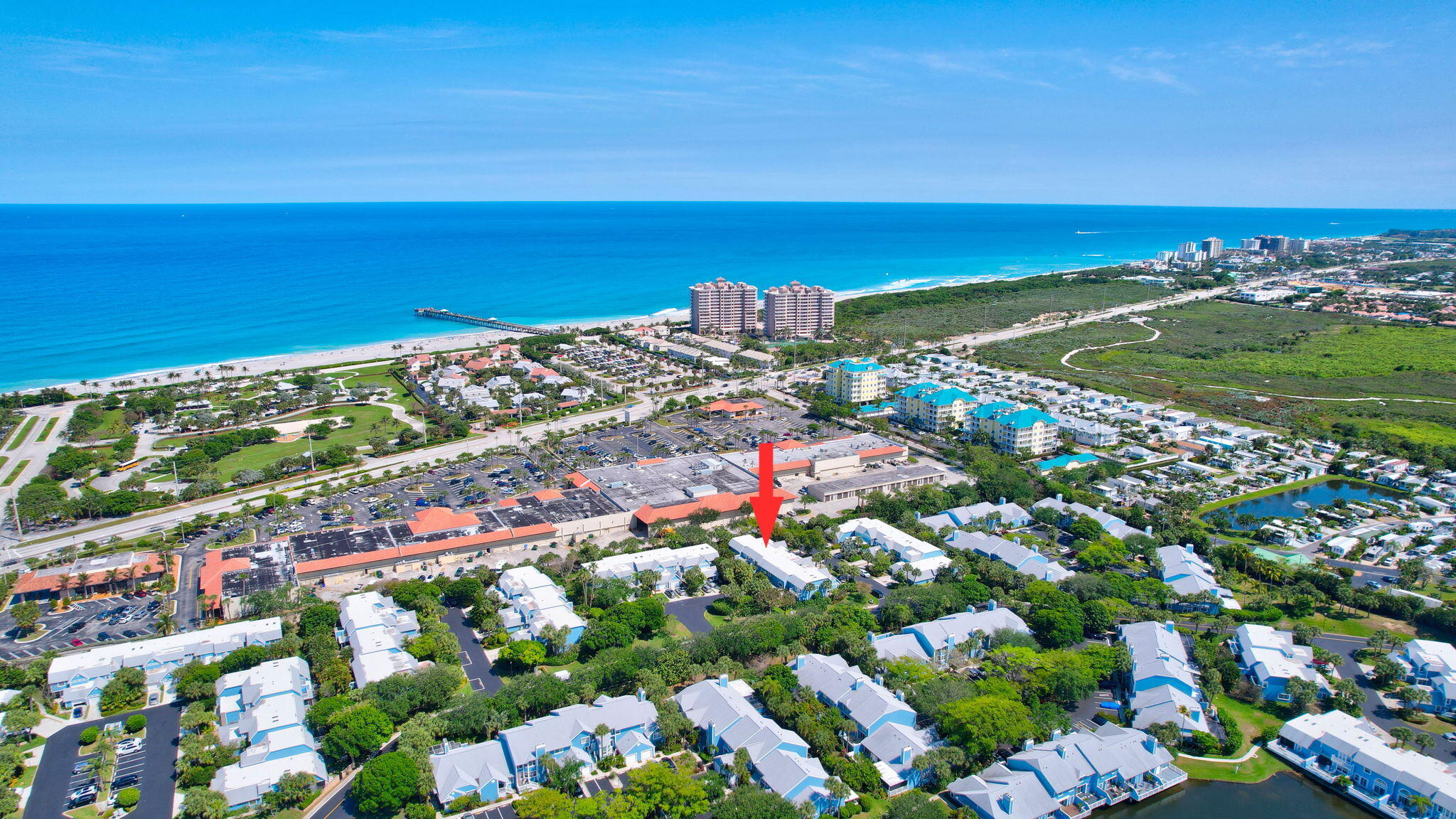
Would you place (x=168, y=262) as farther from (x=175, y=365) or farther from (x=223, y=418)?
(x=223, y=418)

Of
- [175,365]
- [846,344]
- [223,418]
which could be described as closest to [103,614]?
[223,418]

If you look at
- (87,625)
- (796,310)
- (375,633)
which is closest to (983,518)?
(375,633)

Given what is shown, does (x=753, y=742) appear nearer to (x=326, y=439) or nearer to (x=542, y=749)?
(x=542, y=749)

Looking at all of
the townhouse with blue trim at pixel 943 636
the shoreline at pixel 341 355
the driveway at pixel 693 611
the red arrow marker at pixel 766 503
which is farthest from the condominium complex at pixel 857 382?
the shoreline at pixel 341 355

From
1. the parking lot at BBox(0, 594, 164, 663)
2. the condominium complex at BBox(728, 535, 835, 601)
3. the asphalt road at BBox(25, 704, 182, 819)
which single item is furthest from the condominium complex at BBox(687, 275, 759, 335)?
the asphalt road at BBox(25, 704, 182, 819)

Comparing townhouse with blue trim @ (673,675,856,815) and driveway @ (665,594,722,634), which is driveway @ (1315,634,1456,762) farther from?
driveway @ (665,594,722,634)

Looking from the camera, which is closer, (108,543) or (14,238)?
(108,543)
